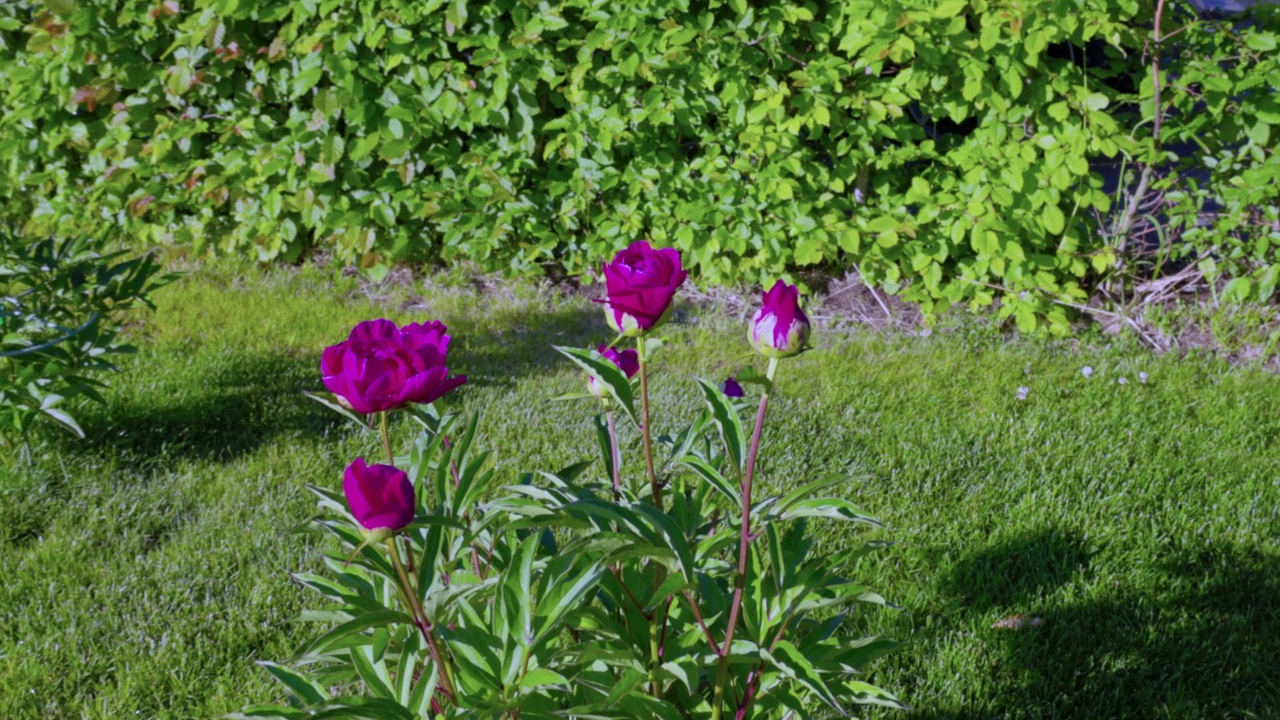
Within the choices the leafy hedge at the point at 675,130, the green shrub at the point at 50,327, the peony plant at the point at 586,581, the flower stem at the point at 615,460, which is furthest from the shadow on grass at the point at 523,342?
the peony plant at the point at 586,581

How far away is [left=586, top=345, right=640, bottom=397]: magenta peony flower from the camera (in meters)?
1.41

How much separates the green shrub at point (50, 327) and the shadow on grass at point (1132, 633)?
2.20 metres

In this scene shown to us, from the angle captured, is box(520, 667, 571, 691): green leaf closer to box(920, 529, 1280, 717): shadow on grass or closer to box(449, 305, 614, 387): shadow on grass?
box(920, 529, 1280, 717): shadow on grass

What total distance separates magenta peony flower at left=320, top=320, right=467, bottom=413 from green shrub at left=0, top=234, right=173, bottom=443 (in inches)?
66.3

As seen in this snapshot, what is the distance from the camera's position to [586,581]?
117 centimetres

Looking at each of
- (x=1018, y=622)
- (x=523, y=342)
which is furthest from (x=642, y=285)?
(x=523, y=342)

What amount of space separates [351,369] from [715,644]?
592mm

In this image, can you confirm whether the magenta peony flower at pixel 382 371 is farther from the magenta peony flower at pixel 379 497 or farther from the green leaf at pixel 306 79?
the green leaf at pixel 306 79

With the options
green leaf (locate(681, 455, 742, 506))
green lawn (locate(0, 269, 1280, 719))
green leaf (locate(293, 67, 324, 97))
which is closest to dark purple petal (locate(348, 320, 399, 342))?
green leaf (locate(681, 455, 742, 506))

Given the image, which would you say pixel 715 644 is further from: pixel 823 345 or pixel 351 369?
pixel 823 345

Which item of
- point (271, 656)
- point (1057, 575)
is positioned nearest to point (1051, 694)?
point (1057, 575)

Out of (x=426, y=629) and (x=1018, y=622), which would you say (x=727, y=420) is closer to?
(x=426, y=629)

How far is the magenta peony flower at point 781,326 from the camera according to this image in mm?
1201

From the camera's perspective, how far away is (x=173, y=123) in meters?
4.41
